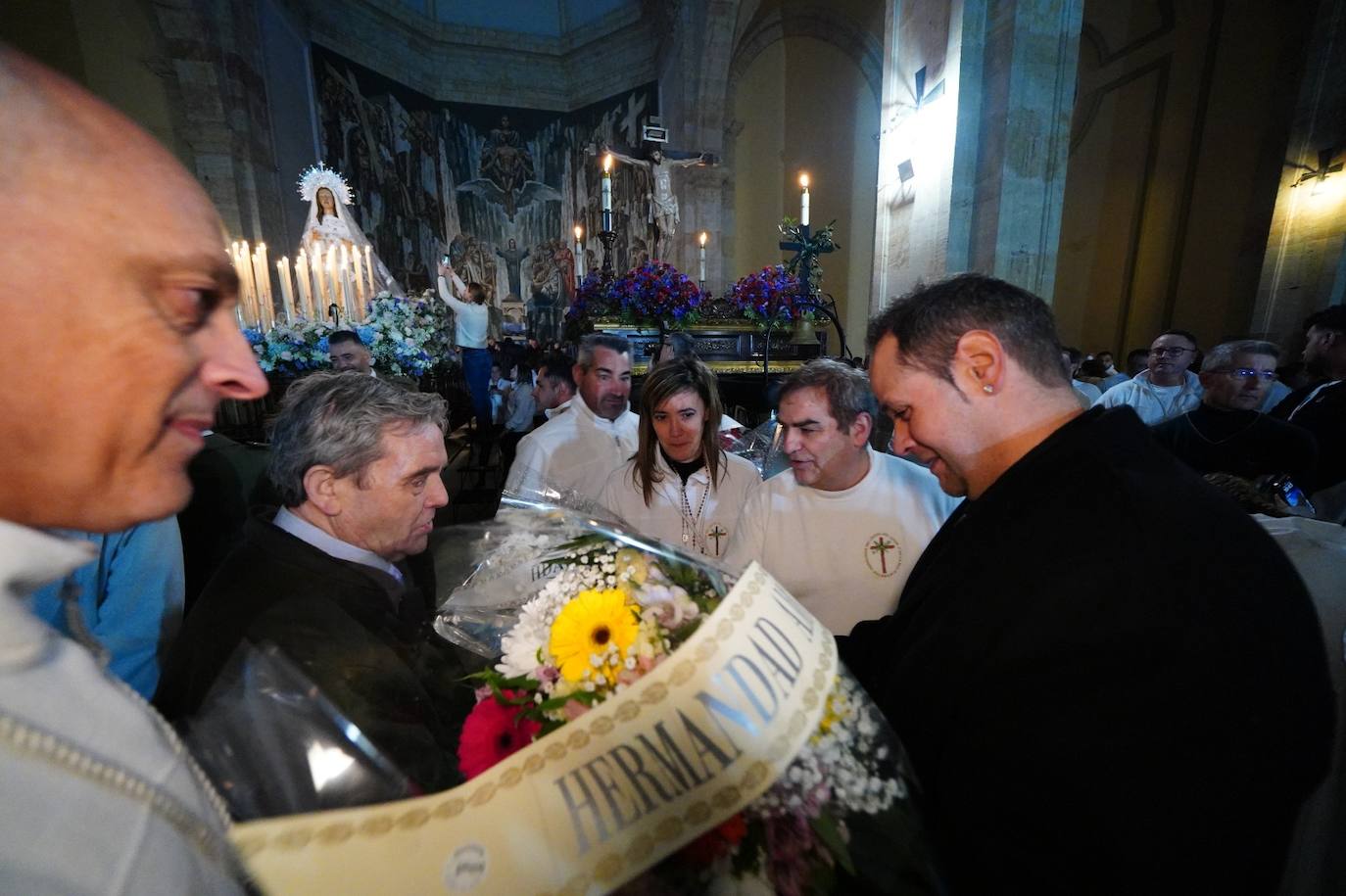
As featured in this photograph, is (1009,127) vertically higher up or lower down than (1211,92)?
lower down

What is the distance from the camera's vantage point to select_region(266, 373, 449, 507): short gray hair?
4.79 ft

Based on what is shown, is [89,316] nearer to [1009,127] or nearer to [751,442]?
[751,442]

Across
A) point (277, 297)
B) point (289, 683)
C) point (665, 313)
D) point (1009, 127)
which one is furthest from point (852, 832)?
point (277, 297)

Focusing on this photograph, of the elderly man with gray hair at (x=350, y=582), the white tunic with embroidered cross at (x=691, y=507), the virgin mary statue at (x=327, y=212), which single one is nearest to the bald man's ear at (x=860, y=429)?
the white tunic with embroidered cross at (x=691, y=507)

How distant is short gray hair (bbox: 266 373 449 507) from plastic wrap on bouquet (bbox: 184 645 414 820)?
906mm

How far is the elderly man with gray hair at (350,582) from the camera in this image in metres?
0.77

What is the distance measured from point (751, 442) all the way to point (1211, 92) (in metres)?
12.1

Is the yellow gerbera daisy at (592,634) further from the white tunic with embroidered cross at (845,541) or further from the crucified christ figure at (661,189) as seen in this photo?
the crucified christ figure at (661,189)

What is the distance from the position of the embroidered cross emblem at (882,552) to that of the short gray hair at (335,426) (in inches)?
68.7

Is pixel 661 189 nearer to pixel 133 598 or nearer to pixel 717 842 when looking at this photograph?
pixel 133 598

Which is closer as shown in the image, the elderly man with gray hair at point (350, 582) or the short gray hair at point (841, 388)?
the elderly man with gray hair at point (350, 582)

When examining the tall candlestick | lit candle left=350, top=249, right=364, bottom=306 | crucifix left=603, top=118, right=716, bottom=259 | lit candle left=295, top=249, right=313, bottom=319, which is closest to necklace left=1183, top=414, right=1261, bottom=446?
crucifix left=603, top=118, right=716, bottom=259

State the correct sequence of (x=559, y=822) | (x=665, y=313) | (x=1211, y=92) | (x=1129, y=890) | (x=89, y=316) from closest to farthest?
(x=89, y=316)
(x=559, y=822)
(x=1129, y=890)
(x=665, y=313)
(x=1211, y=92)

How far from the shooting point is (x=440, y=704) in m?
0.94
